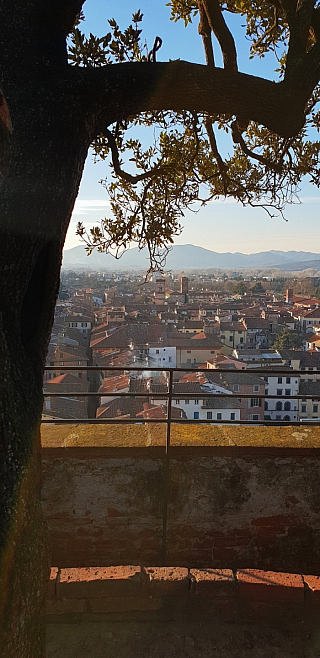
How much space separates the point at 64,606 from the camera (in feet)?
11.1

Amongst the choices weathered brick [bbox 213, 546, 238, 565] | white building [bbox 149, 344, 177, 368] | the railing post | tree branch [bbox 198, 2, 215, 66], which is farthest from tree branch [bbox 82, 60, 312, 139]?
white building [bbox 149, 344, 177, 368]

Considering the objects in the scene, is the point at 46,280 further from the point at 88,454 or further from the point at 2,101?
the point at 88,454

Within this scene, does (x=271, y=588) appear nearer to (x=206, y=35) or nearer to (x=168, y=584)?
(x=168, y=584)

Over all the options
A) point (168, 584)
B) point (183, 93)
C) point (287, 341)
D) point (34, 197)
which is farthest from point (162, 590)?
point (287, 341)

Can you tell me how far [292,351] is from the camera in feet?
38.8

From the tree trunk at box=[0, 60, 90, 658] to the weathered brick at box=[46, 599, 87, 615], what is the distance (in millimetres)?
1606

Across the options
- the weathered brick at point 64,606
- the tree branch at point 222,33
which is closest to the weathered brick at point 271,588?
the weathered brick at point 64,606

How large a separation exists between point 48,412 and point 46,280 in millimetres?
4388

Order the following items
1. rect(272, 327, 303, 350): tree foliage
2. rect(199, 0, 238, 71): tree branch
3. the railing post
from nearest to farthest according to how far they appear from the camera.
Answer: rect(199, 0, 238, 71): tree branch < the railing post < rect(272, 327, 303, 350): tree foliage

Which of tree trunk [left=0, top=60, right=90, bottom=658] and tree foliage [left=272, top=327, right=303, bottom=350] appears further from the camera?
tree foliage [left=272, top=327, right=303, bottom=350]

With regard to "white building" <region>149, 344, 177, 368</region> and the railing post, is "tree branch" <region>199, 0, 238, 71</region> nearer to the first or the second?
the railing post

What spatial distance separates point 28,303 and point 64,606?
2485 mm

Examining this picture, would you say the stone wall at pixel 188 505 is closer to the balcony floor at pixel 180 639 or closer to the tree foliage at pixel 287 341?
the balcony floor at pixel 180 639

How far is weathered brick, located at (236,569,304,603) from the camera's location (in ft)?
11.1
